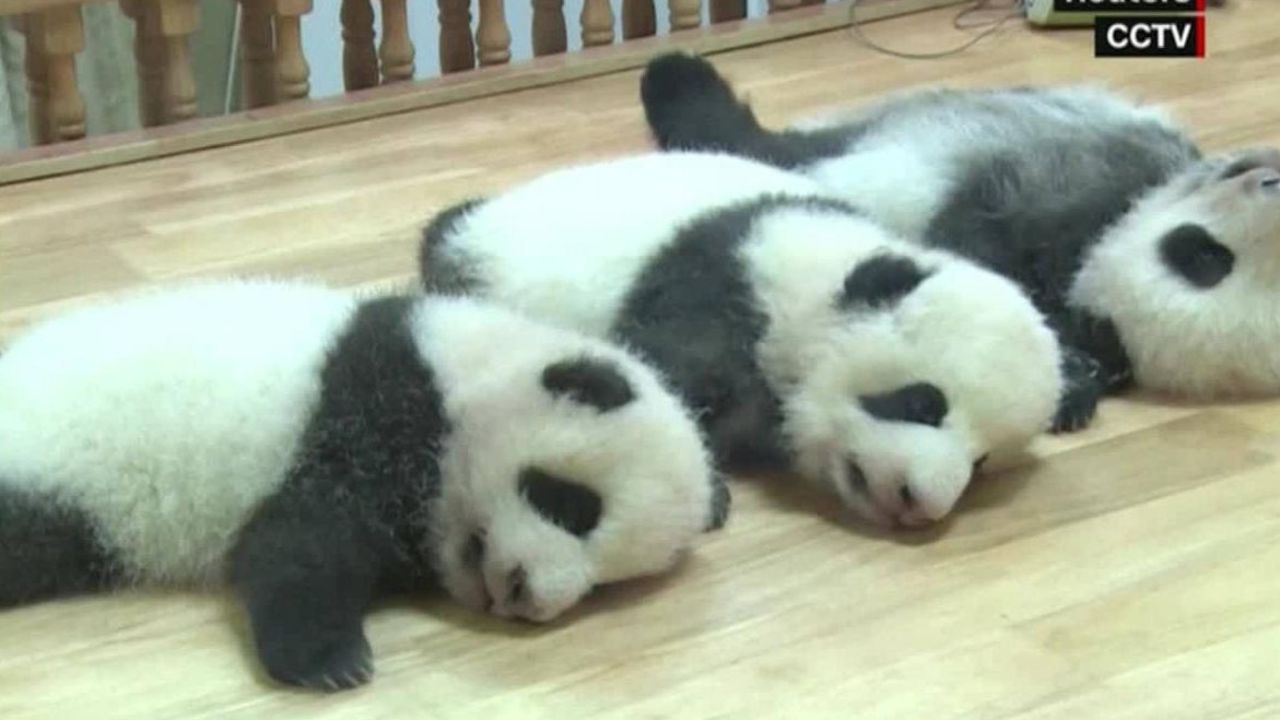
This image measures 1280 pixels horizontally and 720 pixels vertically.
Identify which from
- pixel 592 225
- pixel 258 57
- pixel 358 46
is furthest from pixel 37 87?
pixel 592 225

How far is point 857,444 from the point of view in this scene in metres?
1.56

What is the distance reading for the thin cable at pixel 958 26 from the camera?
2990mm

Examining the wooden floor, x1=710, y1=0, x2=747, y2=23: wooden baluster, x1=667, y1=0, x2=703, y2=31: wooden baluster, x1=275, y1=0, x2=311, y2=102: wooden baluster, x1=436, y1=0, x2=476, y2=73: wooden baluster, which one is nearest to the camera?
the wooden floor

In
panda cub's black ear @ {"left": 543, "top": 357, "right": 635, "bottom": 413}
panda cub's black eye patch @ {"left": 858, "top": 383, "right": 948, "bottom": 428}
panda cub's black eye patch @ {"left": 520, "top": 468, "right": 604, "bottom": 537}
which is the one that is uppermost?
panda cub's black ear @ {"left": 543, "top": 357, "right": 635, "bottom": 413}

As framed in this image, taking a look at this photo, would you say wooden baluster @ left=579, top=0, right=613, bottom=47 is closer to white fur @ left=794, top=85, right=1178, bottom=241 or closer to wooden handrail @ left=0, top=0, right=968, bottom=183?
wooden handrail @ left=0, top=0, right=968, bottom=183

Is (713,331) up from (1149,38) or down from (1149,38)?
up

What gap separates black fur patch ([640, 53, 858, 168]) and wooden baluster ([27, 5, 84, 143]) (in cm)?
92

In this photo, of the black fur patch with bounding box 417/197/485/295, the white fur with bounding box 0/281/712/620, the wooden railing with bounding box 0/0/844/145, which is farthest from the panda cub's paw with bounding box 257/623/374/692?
the wooden railing with bounding box 0/0/844/145

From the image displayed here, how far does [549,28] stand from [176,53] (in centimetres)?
62

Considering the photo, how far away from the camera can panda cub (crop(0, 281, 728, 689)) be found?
138 centimetres

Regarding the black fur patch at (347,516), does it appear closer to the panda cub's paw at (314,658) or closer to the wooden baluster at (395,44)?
the panda cub's paw at (314,658)

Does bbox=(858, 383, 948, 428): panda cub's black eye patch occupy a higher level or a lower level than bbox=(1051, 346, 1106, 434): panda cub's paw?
higher

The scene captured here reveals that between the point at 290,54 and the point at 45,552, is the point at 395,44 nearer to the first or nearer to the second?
the point at 290,54

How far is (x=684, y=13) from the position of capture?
314cm
